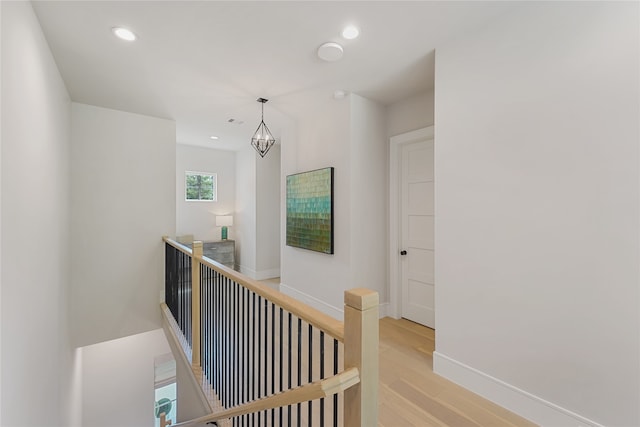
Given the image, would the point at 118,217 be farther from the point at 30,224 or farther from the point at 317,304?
the point at 317,304

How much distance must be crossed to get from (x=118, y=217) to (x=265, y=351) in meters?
3.27

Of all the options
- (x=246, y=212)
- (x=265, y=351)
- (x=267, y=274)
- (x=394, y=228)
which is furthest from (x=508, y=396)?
Result: (x=246, y=212)

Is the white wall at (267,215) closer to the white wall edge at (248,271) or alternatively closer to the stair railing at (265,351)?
the white wall edge at (248,271)

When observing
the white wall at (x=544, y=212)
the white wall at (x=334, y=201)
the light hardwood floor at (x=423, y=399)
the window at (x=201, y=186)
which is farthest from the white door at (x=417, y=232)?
the window at (x=201, y=186)

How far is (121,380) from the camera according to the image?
4.38 m

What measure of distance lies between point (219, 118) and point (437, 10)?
3.10 m

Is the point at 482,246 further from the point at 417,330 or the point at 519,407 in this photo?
the point at 417,330

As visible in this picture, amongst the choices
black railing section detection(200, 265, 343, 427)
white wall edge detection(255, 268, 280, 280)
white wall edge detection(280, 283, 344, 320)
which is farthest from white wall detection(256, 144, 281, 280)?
black railing section detection(200, 265, 343, 427)

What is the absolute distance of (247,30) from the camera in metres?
2.01

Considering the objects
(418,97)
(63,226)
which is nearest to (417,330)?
(418,97)

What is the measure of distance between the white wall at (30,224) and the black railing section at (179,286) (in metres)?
1.05

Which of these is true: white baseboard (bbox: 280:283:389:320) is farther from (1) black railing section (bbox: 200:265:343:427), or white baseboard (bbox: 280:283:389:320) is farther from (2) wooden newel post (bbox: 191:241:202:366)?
(2) wooden newel post (bbox: 191:241:202:366)

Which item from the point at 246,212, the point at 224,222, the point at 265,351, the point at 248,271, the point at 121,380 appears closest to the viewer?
the point at 265,351

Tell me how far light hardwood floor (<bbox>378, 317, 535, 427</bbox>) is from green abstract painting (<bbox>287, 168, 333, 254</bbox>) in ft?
4.56
